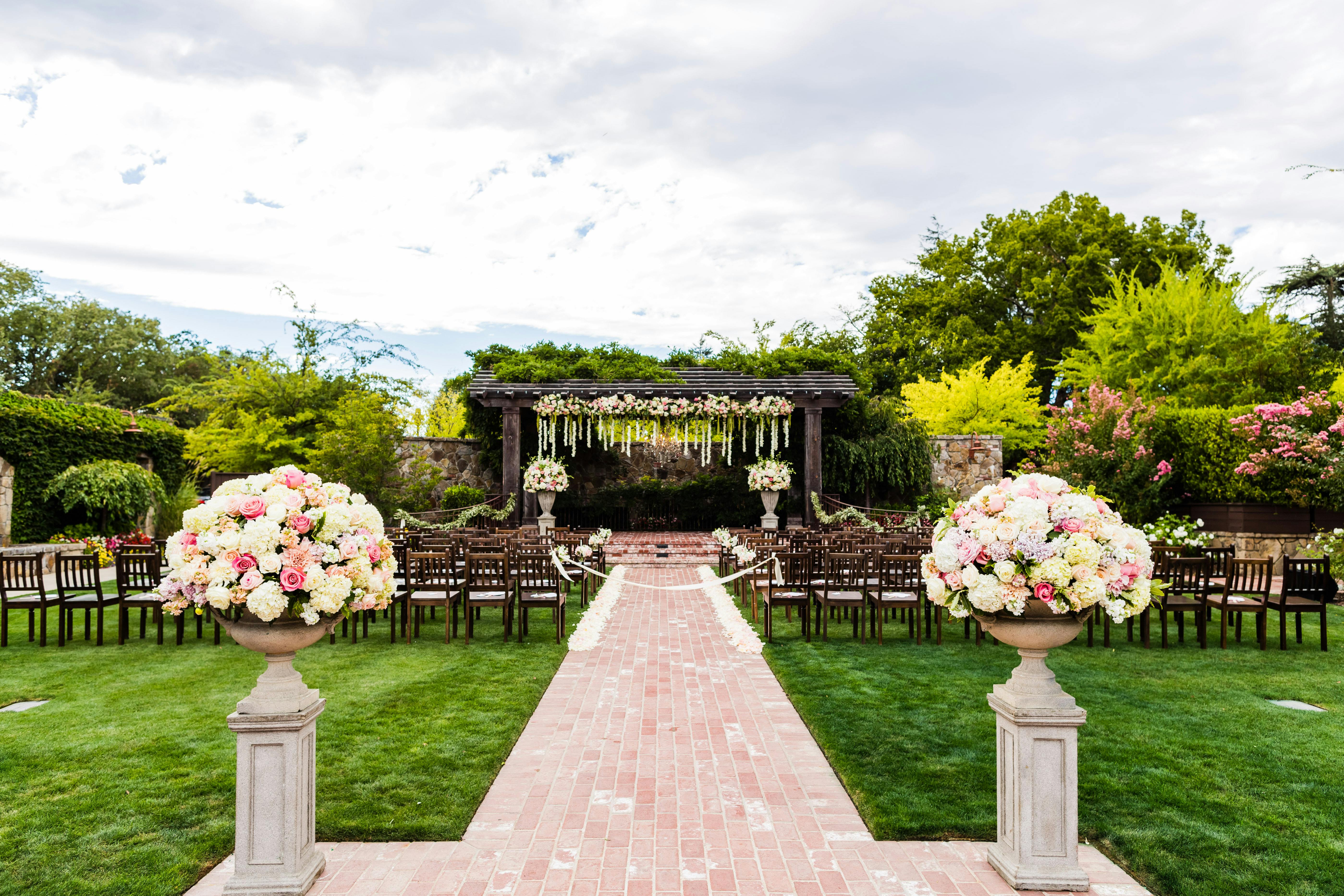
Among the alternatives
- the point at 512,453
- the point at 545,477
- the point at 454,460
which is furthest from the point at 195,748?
the point at 454,460

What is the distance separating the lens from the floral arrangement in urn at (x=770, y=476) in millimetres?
16938

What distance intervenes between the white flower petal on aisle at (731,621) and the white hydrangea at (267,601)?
195 inches

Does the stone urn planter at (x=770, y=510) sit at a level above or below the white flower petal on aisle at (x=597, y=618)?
above

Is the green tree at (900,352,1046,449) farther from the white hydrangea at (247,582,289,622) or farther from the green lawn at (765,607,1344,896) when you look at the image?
the white hydrangea at (247,582,289,622)

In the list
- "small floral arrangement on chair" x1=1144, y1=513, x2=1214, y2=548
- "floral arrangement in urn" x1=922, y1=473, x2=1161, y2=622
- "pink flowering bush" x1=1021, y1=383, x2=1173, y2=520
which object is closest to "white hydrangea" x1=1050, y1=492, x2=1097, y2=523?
"floral arrangement in urn" x1=922, y1=473, x2=1161, y2=622

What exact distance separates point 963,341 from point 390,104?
79.8 ft

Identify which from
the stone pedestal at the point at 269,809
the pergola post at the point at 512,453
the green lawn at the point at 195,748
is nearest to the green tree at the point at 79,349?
the pergola post at the point at 512,453

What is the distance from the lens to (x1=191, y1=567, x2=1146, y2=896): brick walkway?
2811mm

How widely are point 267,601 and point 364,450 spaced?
1371cm

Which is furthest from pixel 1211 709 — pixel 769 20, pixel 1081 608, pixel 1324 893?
pixel 769 20

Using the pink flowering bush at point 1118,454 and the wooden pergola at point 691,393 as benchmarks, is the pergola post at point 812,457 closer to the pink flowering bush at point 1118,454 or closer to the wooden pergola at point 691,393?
the wooden pergola at point 691,393

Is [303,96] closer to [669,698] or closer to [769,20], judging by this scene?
[769,20]

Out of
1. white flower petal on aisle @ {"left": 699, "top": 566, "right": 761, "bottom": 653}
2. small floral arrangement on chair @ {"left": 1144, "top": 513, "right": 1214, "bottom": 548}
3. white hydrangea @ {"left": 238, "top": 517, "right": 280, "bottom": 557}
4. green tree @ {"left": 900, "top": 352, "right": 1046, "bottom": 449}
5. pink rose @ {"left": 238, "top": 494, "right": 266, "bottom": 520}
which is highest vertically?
green tree @ {"left": 900, "top": 352, "right": 1046, "bottom": 449}

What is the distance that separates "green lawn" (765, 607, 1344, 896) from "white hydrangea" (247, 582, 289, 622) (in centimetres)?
266
